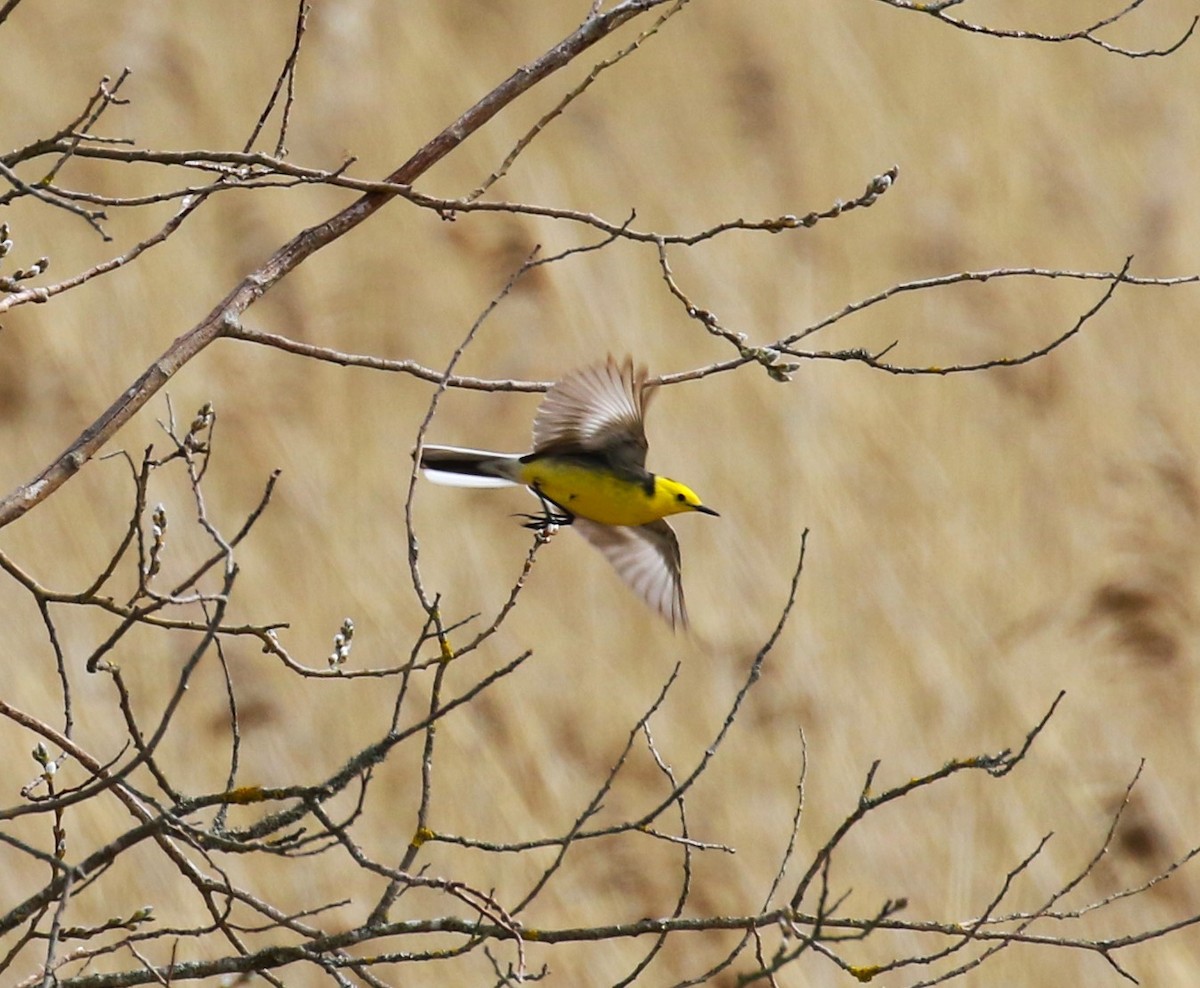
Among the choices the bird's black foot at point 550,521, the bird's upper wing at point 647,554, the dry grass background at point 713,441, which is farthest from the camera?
the dry grass background at point 713,441

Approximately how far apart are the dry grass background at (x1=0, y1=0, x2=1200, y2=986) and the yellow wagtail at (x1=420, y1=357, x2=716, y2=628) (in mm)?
2248

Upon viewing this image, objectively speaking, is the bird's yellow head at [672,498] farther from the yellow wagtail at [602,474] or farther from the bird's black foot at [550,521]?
the bird's black foot at [550,521]

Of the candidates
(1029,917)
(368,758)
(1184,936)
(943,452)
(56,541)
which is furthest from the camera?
(943,452)

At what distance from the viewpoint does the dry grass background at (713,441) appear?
5758mm

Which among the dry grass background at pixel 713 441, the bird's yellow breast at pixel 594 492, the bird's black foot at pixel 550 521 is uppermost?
the dry grass background at pixel 713 441

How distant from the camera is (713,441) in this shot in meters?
6.27

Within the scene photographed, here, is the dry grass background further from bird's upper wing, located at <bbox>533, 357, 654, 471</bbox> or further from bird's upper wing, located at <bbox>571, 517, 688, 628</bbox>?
bird's upper wing, located at <bbox>533, 357, 654, 471</bbox>

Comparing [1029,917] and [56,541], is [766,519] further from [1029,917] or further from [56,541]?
[1029,917]

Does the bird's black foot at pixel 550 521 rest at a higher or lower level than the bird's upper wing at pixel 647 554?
lower

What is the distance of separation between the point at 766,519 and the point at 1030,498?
1110 millimetres

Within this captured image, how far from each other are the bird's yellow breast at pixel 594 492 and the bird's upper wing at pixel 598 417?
3 centimetres

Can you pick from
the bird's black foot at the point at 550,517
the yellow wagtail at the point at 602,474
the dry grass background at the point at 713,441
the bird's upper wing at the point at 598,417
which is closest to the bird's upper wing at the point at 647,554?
the yellow wagtail at the point at 602,474

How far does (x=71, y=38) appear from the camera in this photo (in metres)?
6.18

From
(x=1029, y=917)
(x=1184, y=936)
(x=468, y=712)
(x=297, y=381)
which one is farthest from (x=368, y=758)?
(x=1184, y=936)
